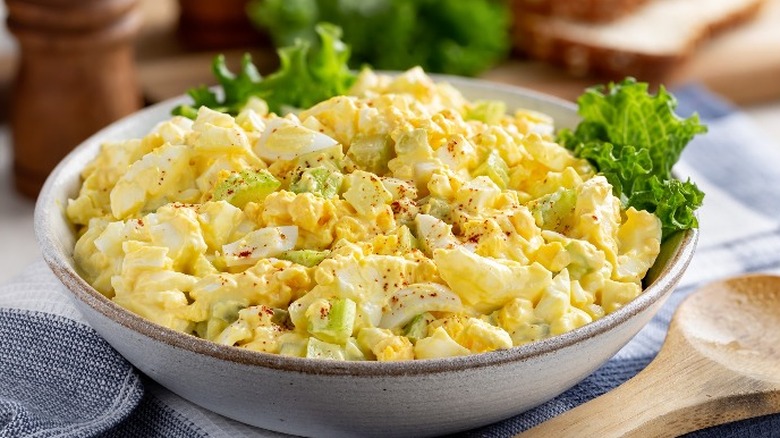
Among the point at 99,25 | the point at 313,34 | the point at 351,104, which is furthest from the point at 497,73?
the point at 351,104

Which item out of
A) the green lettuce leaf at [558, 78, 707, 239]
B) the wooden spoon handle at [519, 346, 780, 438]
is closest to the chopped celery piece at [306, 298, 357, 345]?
the wooden spoon handle at [519, 346, 780, 438]

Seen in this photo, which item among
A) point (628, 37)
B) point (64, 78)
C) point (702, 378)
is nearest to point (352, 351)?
point (702, 378)

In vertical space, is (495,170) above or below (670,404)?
above

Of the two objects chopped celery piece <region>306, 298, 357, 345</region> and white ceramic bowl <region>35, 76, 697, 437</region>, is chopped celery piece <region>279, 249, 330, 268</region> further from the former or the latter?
white ceramic bowl <region>35, 76, 697, 437</region>

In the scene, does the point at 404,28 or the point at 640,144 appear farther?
the point at 404,28

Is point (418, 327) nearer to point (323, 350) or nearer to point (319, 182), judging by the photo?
point (323, 350)

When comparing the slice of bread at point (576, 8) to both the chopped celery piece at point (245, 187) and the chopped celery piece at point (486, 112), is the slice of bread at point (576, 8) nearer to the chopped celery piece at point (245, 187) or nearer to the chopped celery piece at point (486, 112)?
the chopped celery piece at point (486, 112)
